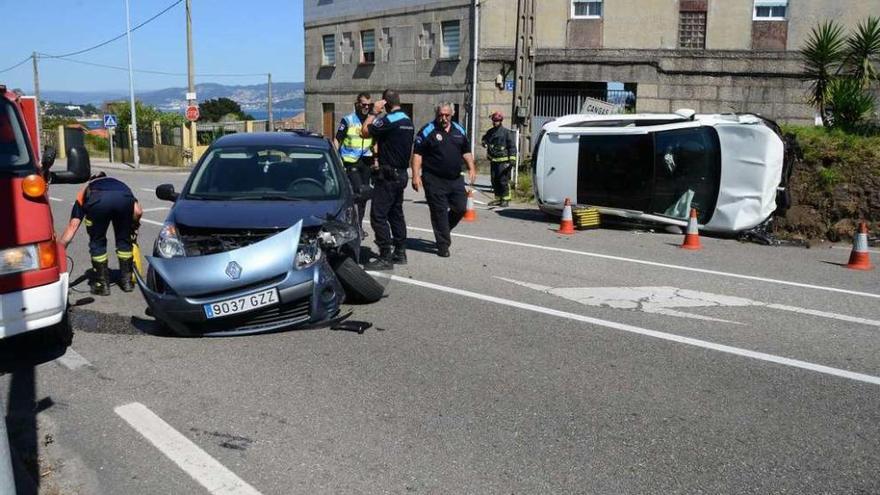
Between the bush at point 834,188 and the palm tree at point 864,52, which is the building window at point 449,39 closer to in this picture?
the palm tree at point 864,52

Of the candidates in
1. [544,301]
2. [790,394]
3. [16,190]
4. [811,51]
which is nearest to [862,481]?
[790,394]

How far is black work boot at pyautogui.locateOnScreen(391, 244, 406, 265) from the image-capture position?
9.27 metres

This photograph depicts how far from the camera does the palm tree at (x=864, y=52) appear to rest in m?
13.7

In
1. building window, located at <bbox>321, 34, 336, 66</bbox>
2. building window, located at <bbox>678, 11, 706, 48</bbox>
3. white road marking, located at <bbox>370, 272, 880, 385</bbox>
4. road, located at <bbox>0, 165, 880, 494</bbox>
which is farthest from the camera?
building window, located at <bbox>321, 34, 336, 66</bbox>

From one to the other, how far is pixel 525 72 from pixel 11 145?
14.8 meters

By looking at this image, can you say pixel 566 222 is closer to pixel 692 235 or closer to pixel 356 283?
pixel 692 235

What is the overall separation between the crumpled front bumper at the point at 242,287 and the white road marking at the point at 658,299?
2.69m

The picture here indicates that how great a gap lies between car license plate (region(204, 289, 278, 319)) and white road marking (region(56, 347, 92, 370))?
903mm

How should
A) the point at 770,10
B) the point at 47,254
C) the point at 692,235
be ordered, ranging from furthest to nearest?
the point at 770,10 < the point at 692,235 < the point at 47,254

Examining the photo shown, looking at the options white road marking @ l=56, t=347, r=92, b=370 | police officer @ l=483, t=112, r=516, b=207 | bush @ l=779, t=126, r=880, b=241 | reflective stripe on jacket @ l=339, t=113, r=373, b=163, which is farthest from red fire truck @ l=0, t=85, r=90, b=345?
police officer @ l=483, t=112, r=516, b=207

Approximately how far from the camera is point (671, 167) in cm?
1180

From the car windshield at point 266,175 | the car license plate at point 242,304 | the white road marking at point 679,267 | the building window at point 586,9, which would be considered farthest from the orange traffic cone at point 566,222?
the building window at point 586,9

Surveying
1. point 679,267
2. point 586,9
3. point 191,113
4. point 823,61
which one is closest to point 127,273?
point 679,267

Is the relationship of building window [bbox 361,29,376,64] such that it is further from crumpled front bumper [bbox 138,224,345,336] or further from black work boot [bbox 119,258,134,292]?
crumpled front bumper [bbox 138,224,345,336]
